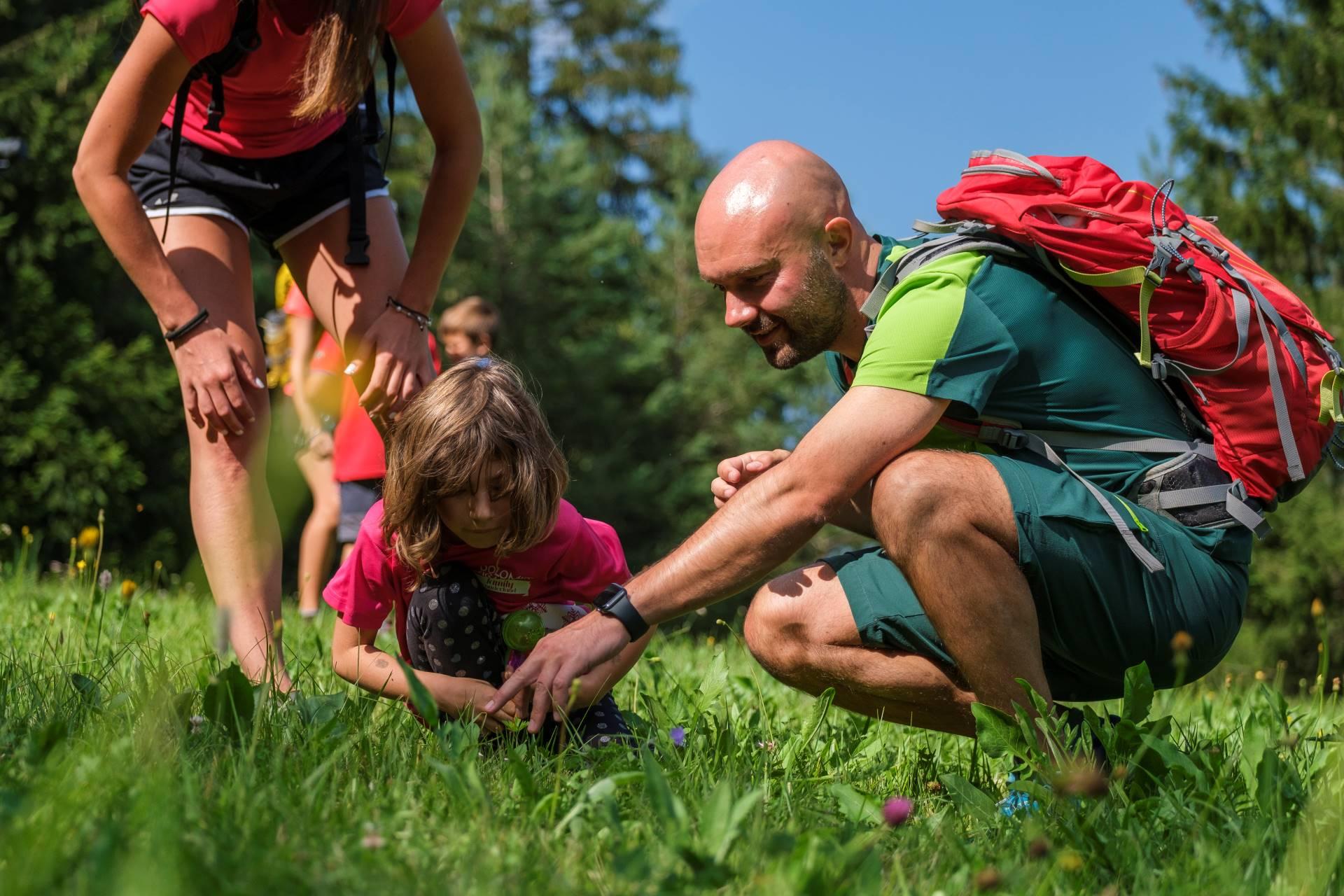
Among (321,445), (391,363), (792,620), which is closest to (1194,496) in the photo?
(792,620)

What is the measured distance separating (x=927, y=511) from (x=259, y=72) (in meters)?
1.96

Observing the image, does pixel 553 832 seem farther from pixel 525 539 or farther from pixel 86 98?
pixel 86 98

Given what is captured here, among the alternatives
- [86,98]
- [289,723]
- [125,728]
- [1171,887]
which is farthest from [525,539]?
[86,98]

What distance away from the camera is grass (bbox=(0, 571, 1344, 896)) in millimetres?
1598

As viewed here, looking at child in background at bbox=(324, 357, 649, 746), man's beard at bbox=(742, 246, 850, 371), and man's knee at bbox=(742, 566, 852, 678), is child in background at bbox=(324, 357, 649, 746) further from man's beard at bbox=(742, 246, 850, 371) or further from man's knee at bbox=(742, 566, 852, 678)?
man's beard at bbox=(742, 246, 850, 371)

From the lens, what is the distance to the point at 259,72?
3.22 metres

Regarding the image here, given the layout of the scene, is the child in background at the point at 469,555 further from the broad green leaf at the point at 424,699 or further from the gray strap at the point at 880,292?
the gray strap at the point at 880,292

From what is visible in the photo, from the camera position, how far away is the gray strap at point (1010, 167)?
302cm

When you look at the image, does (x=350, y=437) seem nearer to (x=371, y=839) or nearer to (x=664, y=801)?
(x=664, y=801)

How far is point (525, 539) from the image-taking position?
2.86 metres

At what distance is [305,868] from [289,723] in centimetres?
77

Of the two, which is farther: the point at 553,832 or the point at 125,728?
the point at 125,728

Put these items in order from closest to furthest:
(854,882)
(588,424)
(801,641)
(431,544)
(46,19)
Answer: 1. (854,882)
2. (431,544)
3. (801,641)
4. (46,19)
5. (588,424)

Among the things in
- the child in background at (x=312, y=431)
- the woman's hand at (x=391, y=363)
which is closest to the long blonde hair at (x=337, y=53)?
the woman's hand at (x=391, y=363)
